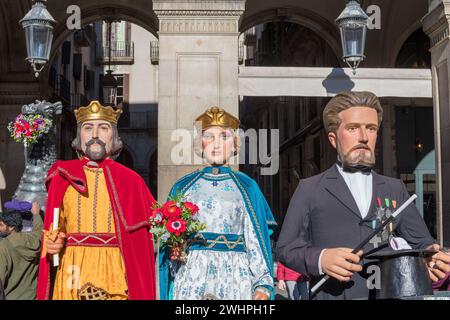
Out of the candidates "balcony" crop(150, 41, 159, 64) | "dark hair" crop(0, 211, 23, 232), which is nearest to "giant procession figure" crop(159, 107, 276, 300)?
"dark hair" crop(0, 211, 23, 232)

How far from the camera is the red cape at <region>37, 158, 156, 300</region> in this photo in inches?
218

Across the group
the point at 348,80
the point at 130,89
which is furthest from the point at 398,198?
the point at 130,89

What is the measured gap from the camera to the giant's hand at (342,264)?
352 cm

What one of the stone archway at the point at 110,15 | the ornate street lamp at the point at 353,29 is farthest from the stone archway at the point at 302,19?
the ornate street lamp at the point at 353,29

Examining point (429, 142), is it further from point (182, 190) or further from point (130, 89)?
point (130, 89)

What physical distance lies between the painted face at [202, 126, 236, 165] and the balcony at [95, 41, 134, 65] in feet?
103

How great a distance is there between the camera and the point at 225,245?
16.7ft

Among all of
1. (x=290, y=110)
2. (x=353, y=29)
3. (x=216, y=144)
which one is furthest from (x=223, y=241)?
(x=290, y=110)

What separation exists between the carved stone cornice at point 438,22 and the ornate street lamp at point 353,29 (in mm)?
1142

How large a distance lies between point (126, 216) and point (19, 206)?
73.0 inches

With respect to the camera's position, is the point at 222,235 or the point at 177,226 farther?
the point at 222,235

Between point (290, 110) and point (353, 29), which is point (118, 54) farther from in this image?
point (353, 29)

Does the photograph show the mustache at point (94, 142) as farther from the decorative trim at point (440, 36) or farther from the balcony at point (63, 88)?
the balcony at point (63, 88)
